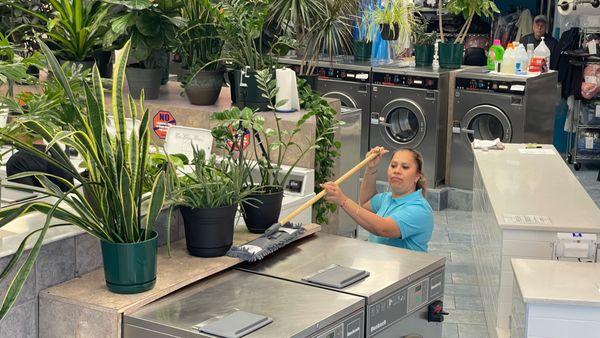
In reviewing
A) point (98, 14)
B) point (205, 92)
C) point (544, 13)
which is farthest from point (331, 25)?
point (544, 13)

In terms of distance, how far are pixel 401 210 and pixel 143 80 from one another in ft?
6.07

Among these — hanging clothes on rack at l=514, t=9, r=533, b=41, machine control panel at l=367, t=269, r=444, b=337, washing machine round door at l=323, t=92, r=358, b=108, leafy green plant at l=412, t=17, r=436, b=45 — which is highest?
hanging clothes on rack at l=514, t=9, r=533, b=41

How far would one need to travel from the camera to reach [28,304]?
3121mm

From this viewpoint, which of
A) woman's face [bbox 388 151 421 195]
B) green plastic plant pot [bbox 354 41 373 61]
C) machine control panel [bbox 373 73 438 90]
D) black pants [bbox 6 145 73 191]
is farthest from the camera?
green plastic plant pot [bbox 354 41 373 61]

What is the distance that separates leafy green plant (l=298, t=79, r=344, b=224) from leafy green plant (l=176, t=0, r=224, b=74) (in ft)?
1.80

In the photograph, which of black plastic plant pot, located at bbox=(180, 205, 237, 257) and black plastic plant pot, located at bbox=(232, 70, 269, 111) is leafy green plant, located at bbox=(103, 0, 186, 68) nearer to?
black plastic plant pot, located at bbox=(232, 70, 269, 111)

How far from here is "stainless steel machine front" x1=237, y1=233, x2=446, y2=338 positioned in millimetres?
3344

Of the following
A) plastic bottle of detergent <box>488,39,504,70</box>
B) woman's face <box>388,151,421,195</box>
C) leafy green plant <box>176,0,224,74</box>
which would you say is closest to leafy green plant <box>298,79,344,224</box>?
woman's face <box>388,151,421,195</box>

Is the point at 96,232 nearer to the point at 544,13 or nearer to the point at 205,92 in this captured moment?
the point at 205,92

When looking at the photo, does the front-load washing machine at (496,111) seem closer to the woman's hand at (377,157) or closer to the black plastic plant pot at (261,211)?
the woman's hand at (377,157)

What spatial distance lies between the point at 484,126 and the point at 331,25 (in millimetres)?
2665

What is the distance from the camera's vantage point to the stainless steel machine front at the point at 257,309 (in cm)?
294

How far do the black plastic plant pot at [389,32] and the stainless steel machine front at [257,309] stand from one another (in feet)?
20.3

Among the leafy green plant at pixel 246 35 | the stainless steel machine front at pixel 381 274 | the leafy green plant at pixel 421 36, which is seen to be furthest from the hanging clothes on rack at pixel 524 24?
the stainless steel machine front at pixel 381 274
